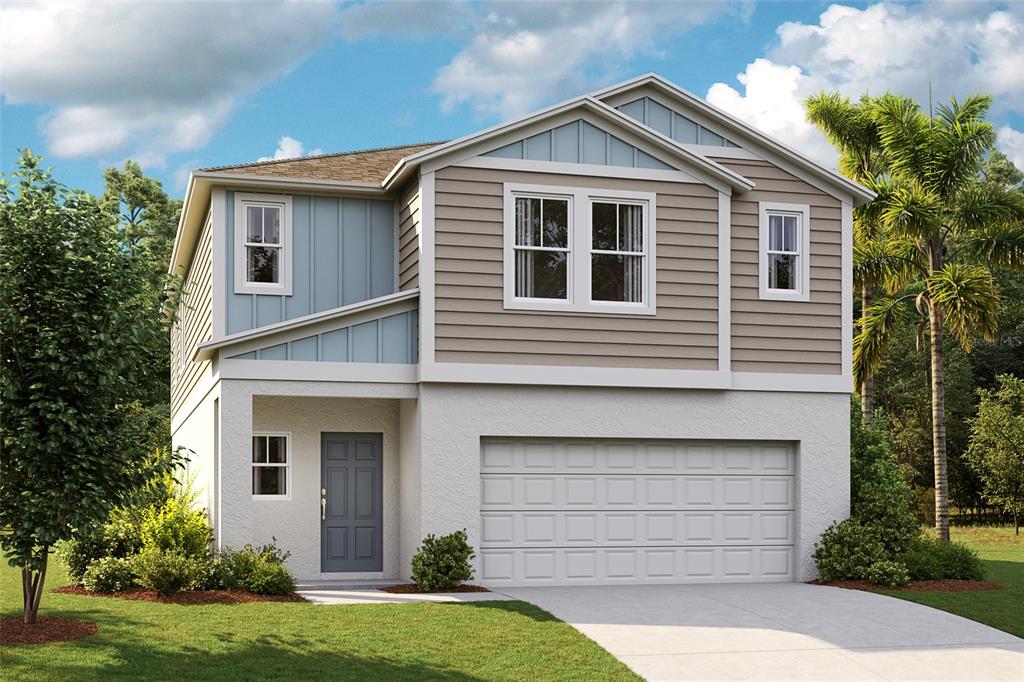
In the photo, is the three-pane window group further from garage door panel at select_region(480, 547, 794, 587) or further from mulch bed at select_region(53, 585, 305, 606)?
mulch bed at select_region(53, 585, 305, 606)

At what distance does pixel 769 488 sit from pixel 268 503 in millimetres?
7726

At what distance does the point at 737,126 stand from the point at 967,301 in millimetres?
8284

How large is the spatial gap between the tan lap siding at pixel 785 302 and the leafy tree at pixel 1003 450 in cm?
1679

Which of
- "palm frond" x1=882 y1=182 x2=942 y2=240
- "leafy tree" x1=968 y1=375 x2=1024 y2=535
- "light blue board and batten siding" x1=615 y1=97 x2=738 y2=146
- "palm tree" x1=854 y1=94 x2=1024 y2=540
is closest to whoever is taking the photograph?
"light blue board and batten siding" x1=615 y1=97 x2=738 y2=146

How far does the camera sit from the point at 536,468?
17.2 metres

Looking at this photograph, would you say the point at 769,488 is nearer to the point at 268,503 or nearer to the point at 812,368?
the point at 812,368

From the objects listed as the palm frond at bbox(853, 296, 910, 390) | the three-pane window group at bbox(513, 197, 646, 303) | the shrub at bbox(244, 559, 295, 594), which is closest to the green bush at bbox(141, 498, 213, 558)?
the shrub at bbox(244, 559, 295, 594)

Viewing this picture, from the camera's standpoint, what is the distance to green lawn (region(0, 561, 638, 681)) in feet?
35.2

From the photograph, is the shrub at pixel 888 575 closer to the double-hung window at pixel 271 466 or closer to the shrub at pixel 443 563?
the shrub at pixel 443 563

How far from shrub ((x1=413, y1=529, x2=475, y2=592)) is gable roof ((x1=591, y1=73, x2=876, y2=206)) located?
24.7 ft

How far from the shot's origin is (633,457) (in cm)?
1762

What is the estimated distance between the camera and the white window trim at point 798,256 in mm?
18188

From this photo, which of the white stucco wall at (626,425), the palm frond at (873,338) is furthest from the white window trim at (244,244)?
the palm frond at (873,338)

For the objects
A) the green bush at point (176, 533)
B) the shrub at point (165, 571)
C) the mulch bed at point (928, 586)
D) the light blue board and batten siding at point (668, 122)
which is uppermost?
the light blue board and batten siding at point (668, 122)
